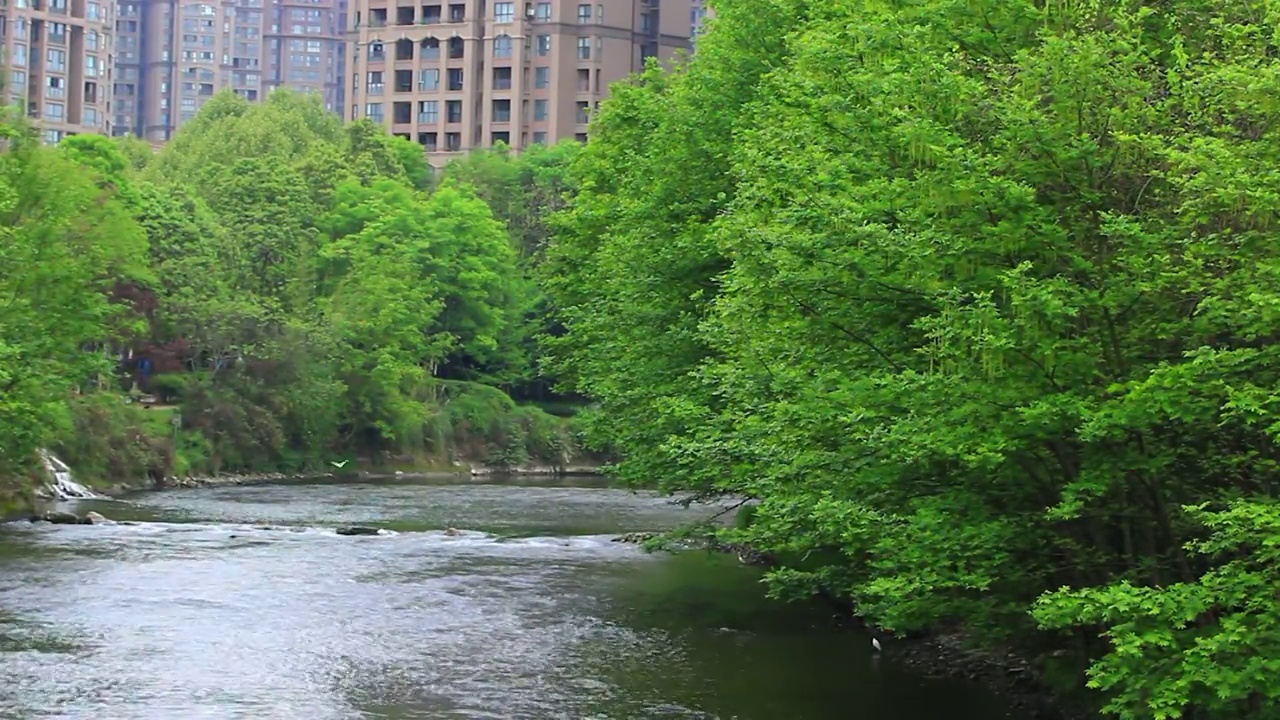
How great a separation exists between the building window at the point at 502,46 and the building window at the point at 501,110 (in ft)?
13.7

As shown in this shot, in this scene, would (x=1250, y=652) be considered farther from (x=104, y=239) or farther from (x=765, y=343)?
(x=104, y=239)

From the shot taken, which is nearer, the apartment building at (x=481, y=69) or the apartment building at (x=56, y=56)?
the apartment building at (x=481, y=69)

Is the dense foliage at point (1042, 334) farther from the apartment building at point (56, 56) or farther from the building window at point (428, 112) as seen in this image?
the apartment building at point (56, 56)

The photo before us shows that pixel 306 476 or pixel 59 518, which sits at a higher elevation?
pixel 59 518

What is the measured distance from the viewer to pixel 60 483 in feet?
232

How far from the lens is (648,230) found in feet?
156

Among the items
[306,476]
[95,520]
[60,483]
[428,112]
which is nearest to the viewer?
[95,520]

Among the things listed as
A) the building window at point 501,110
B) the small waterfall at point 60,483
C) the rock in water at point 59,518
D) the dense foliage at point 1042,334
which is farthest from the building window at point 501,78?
the dense foliage at point 1042,334

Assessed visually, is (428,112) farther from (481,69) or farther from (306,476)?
(306,476)

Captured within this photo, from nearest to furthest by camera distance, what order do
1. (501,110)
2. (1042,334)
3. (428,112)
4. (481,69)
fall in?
(1042,334), (501,110), (428,112), (481,69)

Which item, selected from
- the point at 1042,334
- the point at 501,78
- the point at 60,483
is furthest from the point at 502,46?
the point at 1042,334

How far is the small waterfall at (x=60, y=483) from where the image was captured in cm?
6962

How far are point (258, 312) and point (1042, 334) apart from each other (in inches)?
2749

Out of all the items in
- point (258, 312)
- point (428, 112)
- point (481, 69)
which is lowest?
point (258, 312)
